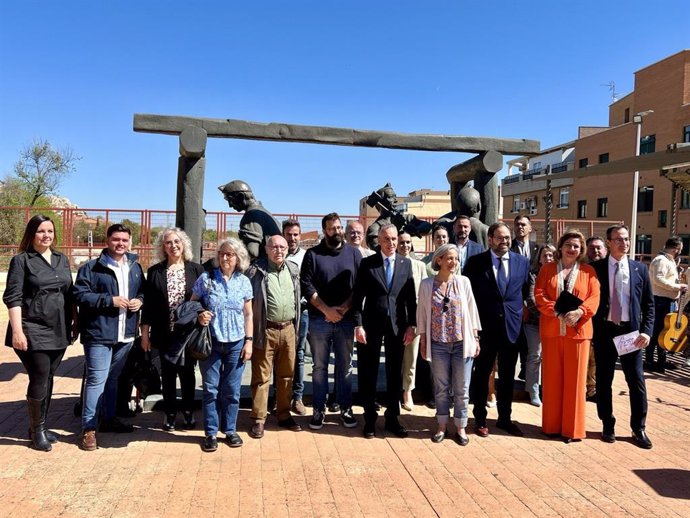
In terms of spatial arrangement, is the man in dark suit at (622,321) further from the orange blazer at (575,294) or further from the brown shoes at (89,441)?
the brown shoes at (89,441)

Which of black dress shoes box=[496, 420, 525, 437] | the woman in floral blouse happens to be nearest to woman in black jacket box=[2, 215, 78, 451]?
the woman in floral blouse

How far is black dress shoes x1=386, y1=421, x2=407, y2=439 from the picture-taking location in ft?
13.9

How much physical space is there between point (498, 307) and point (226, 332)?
86.1 inches

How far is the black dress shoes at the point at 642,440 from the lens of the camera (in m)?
4.12

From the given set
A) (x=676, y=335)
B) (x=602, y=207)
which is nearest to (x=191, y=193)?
(x=676, y=335)

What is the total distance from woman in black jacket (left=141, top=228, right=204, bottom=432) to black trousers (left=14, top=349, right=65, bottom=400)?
2.15ft

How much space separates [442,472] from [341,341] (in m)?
1.27

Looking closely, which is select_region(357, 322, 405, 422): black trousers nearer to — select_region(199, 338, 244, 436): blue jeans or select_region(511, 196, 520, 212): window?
select_region(199, 338, 244, 436): blue jeans

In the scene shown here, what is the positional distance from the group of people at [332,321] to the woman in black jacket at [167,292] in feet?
0.03

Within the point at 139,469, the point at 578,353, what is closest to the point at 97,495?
the point at 139,469

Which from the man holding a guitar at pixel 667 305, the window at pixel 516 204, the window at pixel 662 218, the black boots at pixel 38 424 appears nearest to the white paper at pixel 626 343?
the man holding a guitar at pixel 667 305

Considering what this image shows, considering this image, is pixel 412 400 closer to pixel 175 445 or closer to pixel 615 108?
pixel 175 445

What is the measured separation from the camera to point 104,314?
151 inches

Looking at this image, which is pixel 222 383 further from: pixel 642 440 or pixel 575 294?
pixel 642 440
